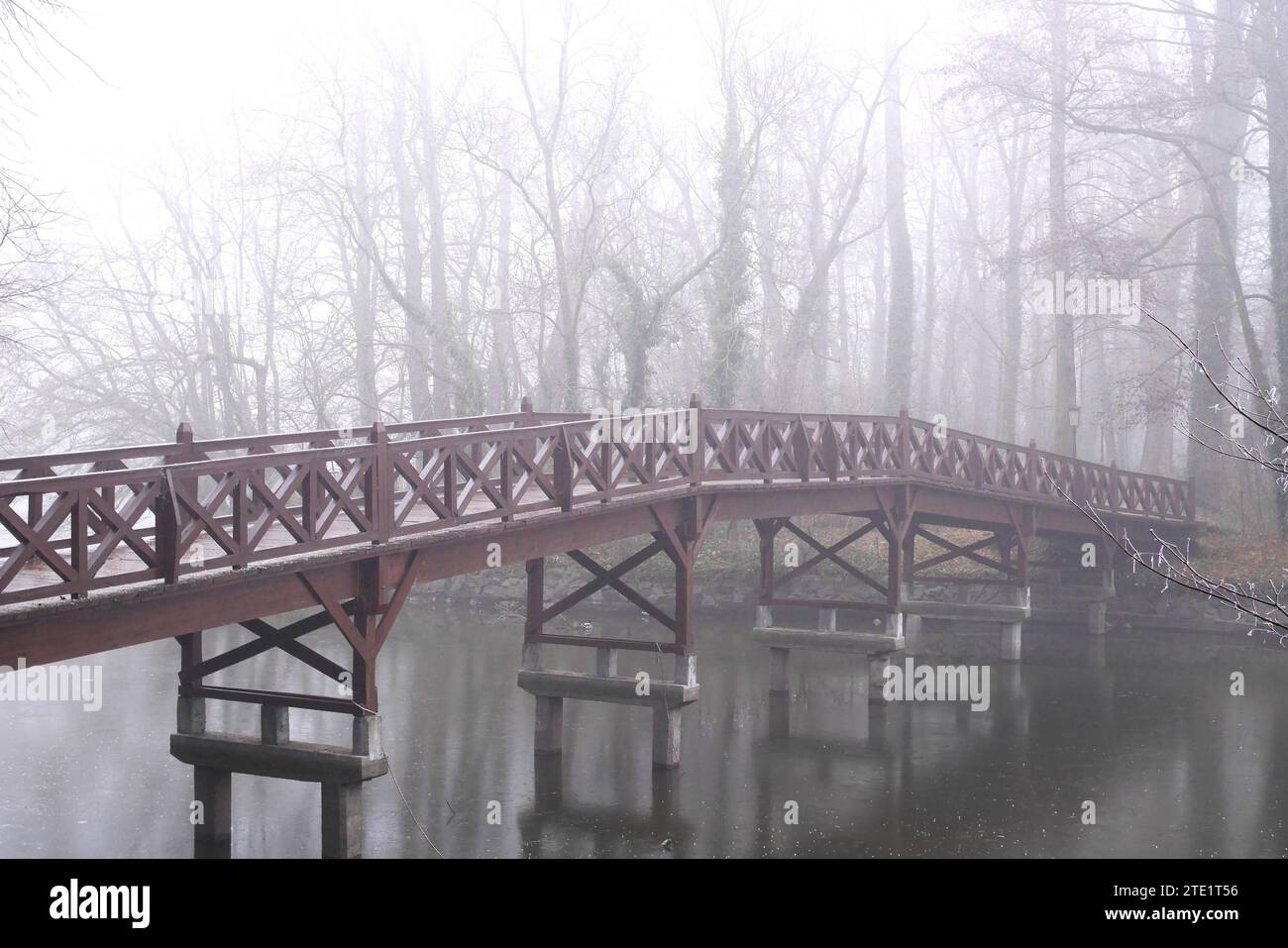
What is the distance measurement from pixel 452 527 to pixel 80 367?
81.3 ft

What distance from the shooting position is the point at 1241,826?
538 inches

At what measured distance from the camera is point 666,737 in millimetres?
15430

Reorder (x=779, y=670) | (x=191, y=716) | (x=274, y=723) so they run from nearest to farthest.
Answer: (x=274, y=723) → (x=191, y=716) → (x=779, y=670)

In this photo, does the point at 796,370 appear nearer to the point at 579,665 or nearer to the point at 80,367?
the point at 579,665

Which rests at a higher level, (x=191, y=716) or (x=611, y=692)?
(x=191, y=716)

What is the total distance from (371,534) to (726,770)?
6483mm

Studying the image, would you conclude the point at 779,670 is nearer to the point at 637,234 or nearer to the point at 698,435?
the point at 698,435

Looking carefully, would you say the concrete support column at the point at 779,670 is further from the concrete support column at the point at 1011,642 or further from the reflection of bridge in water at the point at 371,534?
the concrete support column at the point at 1011,642

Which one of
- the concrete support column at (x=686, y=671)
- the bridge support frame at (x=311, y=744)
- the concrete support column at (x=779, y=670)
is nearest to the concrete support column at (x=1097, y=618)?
the concrete support column at (x=779, y=670)

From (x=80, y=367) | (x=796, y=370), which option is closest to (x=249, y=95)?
(x=80, y=367)

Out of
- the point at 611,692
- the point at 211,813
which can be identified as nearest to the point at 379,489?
the point at 211,813

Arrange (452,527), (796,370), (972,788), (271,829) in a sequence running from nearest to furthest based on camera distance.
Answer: (452,527) < (271,829) < (972,788) < (796,370)

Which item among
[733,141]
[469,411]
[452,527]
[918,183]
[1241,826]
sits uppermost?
[918,183]

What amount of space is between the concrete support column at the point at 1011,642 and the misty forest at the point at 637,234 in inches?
186
